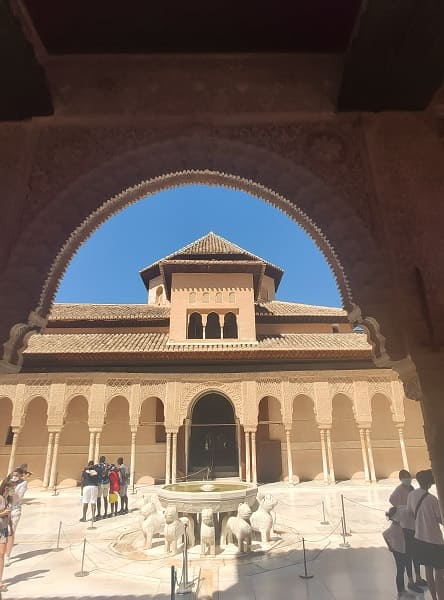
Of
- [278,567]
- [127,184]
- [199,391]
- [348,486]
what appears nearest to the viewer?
[127,184]

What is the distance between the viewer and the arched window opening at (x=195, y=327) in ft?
51.3

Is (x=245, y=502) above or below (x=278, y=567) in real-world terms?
above

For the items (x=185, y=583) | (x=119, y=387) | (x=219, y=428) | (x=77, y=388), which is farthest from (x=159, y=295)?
(x=185, y=583)

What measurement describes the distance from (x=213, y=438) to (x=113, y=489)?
22.7 ft

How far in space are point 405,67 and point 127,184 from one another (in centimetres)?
220

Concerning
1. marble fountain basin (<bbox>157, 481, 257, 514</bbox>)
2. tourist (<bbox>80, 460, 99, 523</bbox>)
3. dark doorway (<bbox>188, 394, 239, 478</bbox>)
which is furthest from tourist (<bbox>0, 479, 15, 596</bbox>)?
dark doorway (<bbox>188, 394, 239, 478</bbox>)

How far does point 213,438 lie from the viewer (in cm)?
1541

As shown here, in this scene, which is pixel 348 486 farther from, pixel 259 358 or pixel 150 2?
pixel 150 2

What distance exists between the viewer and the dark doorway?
15.0m

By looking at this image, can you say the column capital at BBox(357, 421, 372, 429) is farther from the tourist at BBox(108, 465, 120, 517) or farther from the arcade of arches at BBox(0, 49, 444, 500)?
the arcade of arches at BBox(0, 49, 444, 500)

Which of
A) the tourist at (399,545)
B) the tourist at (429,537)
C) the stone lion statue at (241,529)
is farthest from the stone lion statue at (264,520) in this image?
the tourist at (429,537)

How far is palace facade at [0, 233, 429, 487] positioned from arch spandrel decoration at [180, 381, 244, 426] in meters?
0.04

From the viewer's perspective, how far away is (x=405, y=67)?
2.61 metres

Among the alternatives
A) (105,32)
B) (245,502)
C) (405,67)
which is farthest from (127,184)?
(245,502)
